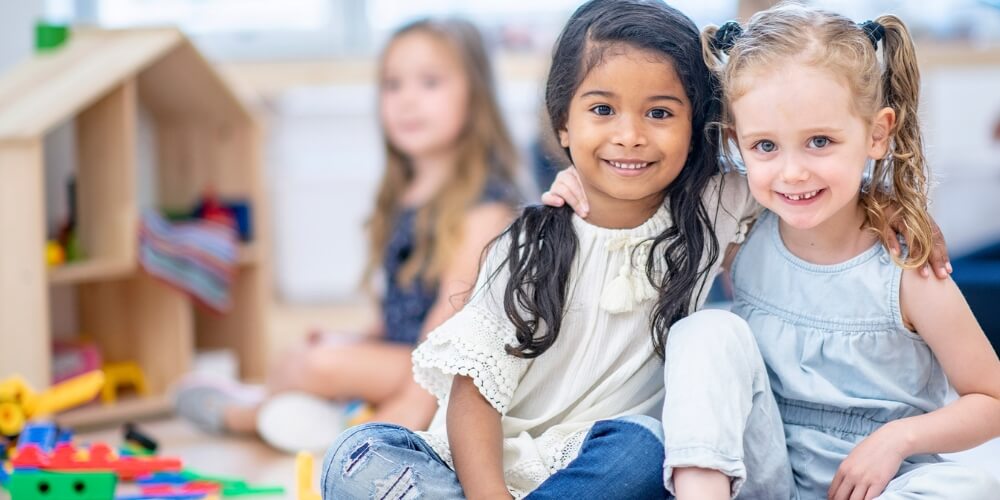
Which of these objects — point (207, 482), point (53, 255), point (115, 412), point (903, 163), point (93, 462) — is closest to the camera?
point (903, 163)

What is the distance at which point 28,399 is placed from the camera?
148 cm

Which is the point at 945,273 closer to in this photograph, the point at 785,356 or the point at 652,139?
the point at 785,356

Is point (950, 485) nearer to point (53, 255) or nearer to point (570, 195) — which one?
point (570, 195)

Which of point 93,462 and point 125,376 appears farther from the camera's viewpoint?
point 125,376

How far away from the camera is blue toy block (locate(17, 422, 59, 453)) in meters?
1.41

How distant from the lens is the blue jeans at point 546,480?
1045mm

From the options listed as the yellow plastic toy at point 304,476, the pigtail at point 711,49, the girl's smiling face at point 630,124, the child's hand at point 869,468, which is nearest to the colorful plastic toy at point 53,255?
the yellow plastic toy at point 304,476

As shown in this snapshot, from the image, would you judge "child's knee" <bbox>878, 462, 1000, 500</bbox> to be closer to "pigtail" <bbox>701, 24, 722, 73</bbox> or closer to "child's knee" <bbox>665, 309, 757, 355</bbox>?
"child's knee" <bbox>665, 309, 757, 355</bbox>

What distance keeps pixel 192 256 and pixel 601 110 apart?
1096 millimetres

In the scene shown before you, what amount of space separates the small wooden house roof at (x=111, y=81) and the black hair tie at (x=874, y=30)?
1.17m

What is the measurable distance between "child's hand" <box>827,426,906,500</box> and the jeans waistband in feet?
0.18

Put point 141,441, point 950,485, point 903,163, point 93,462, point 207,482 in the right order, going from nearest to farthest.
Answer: point 950,485 < point 903,163 < point 93,462 < point 207,482 < point 141,441

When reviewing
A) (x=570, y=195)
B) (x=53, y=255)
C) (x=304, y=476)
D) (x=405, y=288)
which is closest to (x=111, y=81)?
(x=53, y=255)

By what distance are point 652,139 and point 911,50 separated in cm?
25
